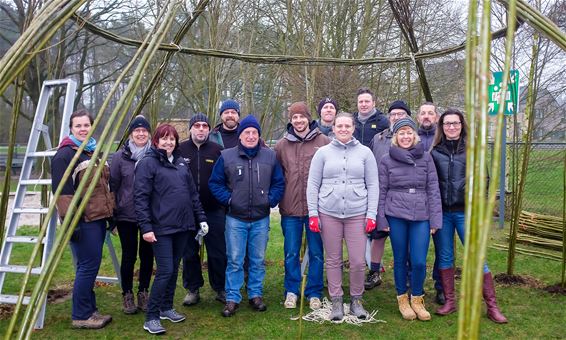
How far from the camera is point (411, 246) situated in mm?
3834

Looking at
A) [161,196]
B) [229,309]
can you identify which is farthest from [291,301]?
[161,196]

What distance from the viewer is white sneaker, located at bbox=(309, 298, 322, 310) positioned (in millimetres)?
4098

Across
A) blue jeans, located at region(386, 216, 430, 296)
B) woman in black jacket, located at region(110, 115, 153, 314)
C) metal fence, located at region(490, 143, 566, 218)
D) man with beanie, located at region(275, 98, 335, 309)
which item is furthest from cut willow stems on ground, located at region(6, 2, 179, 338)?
metal fence, located at region(490, 143, 566, 218)

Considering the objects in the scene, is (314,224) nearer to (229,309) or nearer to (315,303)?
(315,303)

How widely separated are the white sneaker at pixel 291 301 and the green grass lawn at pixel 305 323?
7cm

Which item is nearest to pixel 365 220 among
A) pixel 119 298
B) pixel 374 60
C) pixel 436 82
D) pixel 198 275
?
pixel 198 275

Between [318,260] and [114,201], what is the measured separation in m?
1.70

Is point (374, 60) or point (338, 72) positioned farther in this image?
point (338, 72)

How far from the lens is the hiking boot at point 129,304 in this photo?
4039mm

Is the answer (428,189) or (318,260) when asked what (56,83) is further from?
(428,189)

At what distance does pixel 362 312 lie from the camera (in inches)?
153

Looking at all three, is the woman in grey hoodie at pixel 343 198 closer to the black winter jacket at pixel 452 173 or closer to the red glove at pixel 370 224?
the red glove at pixel 370 224

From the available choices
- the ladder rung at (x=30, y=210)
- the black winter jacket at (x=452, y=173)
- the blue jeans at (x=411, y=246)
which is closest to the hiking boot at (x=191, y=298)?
the ladder rung at (x=30, y=210)

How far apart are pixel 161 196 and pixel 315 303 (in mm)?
1550
